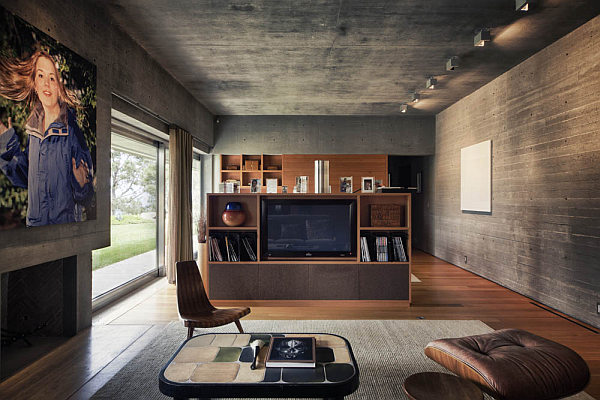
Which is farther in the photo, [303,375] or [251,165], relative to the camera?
[251,165]

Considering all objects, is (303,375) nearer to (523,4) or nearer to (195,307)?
(195,307)

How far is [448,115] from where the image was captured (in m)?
7.21

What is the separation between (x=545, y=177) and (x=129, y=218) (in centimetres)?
512

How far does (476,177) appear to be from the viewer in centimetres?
593

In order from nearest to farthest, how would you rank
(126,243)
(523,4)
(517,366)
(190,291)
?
(517,366) → (523,4) → (190,291) → (126,243)

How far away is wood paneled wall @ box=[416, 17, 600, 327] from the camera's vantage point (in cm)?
366

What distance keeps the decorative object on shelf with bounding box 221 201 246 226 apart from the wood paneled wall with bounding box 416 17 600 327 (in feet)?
11.5

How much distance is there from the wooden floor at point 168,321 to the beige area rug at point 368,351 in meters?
0.14

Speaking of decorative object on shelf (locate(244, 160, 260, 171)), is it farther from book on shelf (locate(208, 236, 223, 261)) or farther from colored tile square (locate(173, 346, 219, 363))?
colored tile square (locate(173, 346, 219, 363))

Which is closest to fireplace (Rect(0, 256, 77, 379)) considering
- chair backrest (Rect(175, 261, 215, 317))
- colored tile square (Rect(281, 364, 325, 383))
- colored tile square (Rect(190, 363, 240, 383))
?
chair backrest (Rect(175, 261, 215, 317))

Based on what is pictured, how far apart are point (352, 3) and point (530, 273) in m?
3.78

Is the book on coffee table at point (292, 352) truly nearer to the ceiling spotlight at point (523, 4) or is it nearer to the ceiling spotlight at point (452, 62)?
the ceiling spotlight at point (523, 4)

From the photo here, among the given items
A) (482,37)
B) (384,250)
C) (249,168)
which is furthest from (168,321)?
(249,168)

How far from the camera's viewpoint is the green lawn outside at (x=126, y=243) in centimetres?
422
